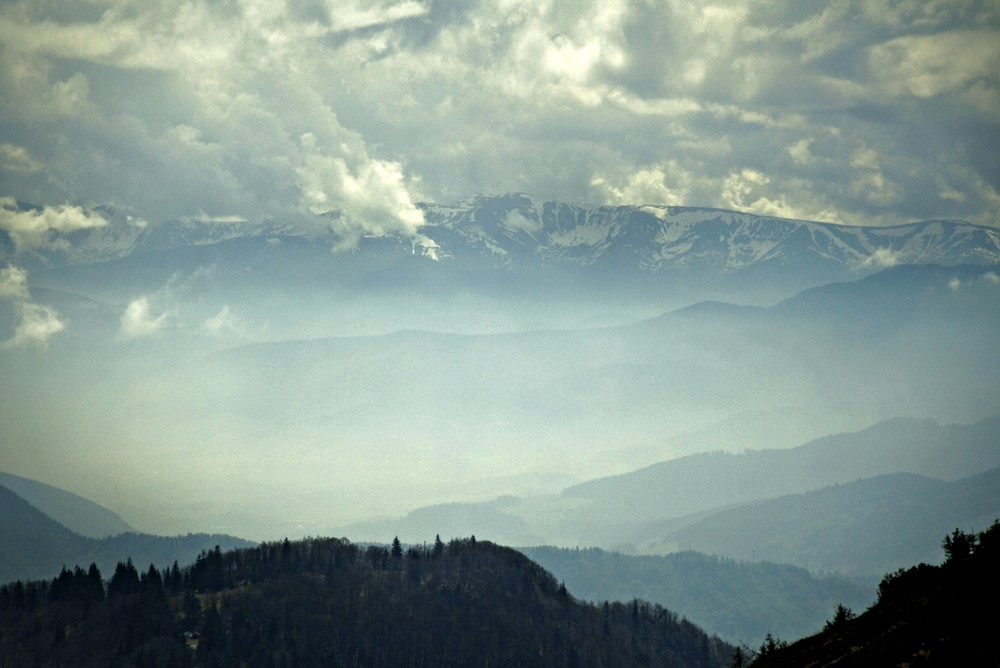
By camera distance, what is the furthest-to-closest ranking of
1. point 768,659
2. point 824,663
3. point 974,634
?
point 768,659, point 824,663, point 974,634

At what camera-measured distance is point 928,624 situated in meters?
91.1

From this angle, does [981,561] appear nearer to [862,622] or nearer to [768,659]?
[862,622]

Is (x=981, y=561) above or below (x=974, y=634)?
above

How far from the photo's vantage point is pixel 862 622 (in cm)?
11000

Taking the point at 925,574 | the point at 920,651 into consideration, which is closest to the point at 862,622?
the point at 925,574

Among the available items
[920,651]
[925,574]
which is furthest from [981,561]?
[920,651]

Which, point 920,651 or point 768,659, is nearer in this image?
point 920,651

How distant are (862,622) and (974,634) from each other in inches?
1150

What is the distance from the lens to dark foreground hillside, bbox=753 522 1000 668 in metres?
81.2

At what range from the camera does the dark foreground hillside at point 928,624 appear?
267 ft

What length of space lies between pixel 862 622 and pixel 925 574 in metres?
10.9

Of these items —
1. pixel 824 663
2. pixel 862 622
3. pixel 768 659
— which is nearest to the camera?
pixel 824 663

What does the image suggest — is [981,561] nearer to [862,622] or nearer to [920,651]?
[862,622]

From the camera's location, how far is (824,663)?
97500 millimetres
